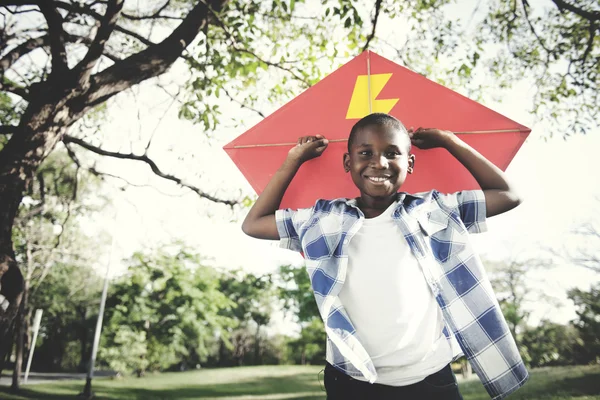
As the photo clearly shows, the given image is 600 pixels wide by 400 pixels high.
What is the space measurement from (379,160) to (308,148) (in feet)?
1.81

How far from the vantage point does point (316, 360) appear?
4041 centimetres

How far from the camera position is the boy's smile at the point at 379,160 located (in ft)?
5.72

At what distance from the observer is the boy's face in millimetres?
1743

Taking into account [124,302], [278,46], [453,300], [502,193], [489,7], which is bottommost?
[453,300]

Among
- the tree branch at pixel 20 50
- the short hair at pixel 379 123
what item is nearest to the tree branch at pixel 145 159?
the tree branch at pixel 20 50

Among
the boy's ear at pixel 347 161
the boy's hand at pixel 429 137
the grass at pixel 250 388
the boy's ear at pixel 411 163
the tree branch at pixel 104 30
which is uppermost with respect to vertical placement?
the tree branch at pixel 104 30

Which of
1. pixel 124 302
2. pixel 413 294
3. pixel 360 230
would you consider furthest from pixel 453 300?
pixel 124 302

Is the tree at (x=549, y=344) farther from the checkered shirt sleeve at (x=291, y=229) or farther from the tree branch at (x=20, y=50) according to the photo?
the tree branch at (x=20, y=50)

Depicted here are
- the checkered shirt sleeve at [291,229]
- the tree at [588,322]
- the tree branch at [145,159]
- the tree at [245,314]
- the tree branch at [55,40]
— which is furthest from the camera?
the tree at [245,314]

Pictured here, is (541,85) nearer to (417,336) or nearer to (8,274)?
(417,336)

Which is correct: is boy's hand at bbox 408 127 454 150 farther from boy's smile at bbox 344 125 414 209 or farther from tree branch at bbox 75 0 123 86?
tree branch at bbox 75 0 123 86

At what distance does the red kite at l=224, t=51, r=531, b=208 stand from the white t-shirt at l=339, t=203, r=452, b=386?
54cm

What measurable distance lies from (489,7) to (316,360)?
39.8 meters

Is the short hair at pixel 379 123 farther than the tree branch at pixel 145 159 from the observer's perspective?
No
